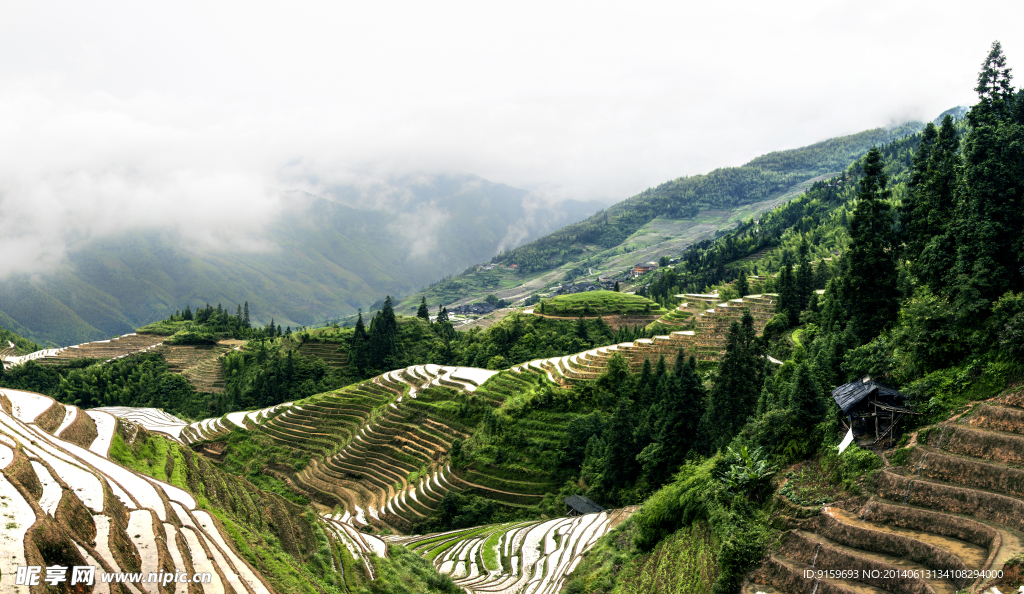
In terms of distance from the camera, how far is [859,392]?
16.4m

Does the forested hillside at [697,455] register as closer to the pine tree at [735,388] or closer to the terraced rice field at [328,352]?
the pine tree at [735,388]

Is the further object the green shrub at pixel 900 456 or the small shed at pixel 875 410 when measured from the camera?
the small shed at pixel 875 410

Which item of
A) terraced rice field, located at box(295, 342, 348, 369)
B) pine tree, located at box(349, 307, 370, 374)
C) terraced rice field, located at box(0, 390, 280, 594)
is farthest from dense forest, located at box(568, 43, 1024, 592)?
terraced rice field, located at box(295, 342, 348, 369)

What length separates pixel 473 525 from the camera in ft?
112

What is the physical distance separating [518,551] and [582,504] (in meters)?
5.94

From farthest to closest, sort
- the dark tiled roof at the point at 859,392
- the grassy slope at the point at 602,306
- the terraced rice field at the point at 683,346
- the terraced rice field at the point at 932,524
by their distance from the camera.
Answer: the grassy slope at the point at 602,306, the terraced rice field at the point at 683,346, the dark tiled roof at the point at 859,392, the terraced rice field at the point at 932,524

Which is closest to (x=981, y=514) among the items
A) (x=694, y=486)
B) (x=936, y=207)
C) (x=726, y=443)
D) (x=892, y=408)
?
(x=892, y=408)

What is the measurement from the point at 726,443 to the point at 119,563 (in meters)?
22.9

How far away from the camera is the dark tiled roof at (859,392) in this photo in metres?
16.1

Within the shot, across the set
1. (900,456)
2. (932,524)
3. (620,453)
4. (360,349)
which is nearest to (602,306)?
(360,349)

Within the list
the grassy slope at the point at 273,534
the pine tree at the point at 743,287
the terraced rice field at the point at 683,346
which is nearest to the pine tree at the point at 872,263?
the terraced rice field at the point at 683,346

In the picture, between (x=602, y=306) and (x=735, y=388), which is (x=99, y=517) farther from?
(x=602, y=306)

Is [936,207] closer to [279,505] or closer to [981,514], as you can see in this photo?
[981,514]

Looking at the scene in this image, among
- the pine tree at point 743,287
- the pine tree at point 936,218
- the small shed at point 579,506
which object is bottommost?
the small shed at point 579,506
